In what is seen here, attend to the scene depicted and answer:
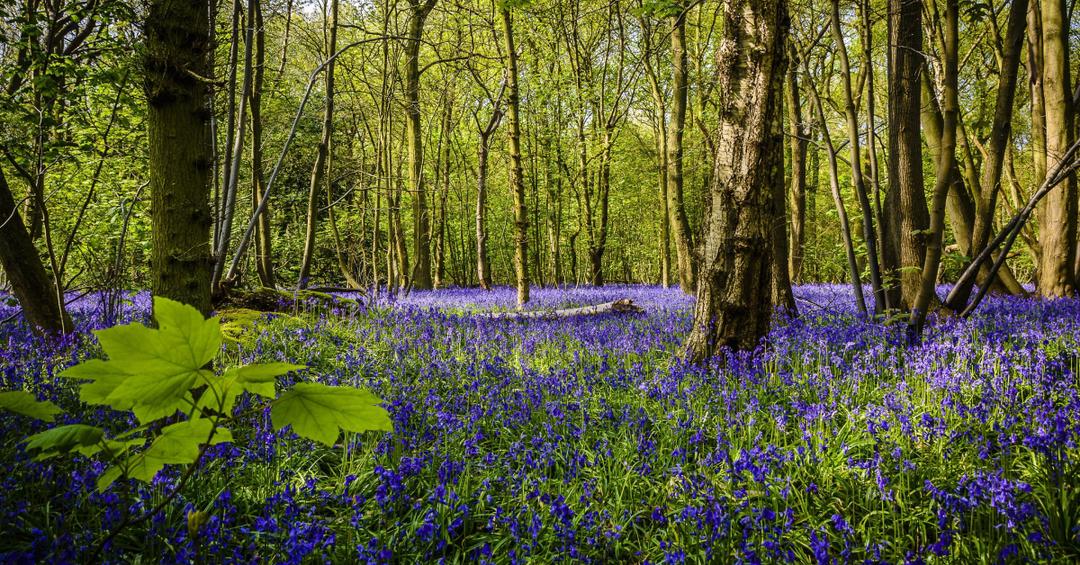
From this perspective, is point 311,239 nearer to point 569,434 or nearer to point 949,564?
point 569,434

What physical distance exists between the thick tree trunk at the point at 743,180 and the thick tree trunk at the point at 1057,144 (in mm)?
6204

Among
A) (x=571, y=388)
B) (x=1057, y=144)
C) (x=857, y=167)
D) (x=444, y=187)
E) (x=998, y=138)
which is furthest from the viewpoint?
(x=444, y=187)

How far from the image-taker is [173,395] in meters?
0.85

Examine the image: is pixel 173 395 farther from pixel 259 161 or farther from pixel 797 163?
pixel 797 163

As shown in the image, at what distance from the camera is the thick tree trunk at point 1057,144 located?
759 cm

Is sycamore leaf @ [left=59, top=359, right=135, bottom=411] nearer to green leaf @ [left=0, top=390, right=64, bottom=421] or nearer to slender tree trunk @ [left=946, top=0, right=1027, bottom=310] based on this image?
green leaf @ [left=0, top=390, right=64, bottom=421]

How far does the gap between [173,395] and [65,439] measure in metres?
0.18

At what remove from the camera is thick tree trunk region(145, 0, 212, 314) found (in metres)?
2.34

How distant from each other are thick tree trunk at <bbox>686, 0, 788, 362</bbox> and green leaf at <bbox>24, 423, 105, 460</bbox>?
168 inches

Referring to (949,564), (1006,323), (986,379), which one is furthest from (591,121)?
Answer: (949,564)

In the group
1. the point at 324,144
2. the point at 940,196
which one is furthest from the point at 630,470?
the point at 324,144

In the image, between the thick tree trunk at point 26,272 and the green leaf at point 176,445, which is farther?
the thick tree trunk at point 26,272

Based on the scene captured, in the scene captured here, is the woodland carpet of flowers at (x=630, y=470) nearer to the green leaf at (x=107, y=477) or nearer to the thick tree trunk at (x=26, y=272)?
the green leaf at (x=107, y=477)

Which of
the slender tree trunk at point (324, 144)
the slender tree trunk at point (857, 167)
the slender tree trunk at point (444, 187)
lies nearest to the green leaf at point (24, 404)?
the slender tree trunk at point (857, 167)
